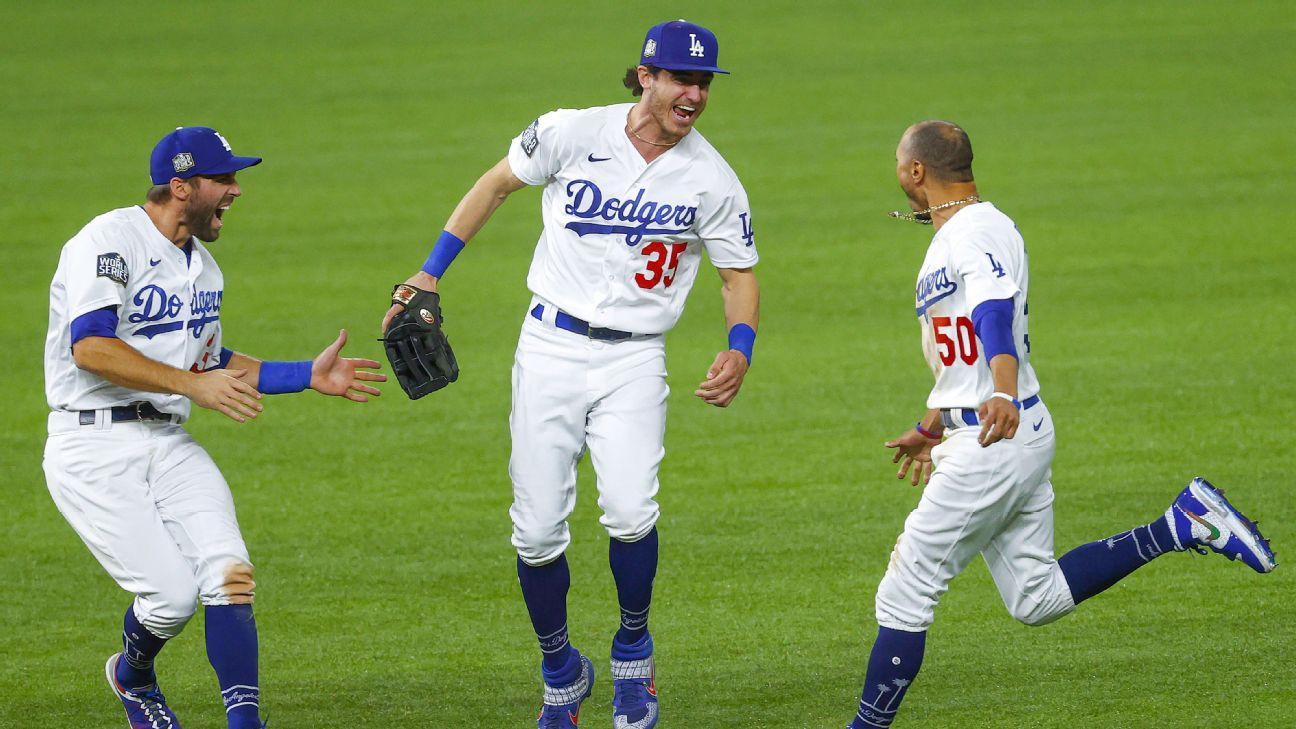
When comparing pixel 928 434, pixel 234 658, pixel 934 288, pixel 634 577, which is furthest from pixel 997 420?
pixel 234 658

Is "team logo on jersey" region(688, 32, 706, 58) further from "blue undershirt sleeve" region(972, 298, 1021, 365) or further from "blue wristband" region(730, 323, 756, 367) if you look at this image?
"blue undershirt sleeve" region(972, 298, 1021, 365)

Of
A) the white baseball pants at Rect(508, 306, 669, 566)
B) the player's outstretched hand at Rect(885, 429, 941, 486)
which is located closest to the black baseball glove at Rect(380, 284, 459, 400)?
the white baseball pants at Rect(508, 306, 669, 566)

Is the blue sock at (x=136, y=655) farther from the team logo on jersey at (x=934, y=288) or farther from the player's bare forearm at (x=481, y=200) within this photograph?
the team logo on jersey at (x=934, y=288)

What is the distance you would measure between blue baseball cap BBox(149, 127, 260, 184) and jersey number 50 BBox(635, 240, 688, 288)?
1.28 metres

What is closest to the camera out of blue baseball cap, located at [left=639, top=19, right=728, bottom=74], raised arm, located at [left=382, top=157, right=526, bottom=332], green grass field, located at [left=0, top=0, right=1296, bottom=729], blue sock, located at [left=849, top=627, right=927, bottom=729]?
blue sock, located at [left=849, top=627, right=927, bottom=729]

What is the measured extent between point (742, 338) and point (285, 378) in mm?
1502

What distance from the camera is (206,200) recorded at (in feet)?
16.5

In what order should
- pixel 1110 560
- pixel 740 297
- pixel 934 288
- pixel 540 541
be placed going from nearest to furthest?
1. pixel 934 288
2. pixel 1110 560
3. pixel 540 541
4. pixel 740 297

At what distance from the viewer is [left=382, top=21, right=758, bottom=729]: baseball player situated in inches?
205

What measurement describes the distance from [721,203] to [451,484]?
10.7 ft

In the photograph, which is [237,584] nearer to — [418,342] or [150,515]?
[150,515]

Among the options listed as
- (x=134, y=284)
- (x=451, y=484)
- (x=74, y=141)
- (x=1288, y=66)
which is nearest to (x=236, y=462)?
(x=451, y=484)

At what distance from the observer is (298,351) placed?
1012cm

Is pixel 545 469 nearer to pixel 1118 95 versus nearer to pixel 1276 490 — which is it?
pixel 1276 490
